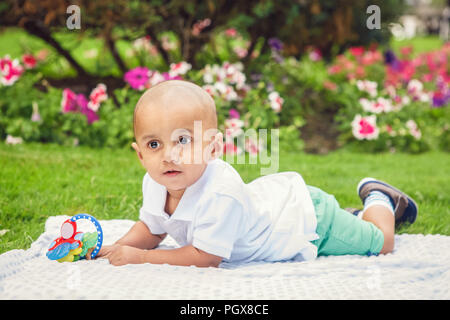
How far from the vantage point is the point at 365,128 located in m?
4.75

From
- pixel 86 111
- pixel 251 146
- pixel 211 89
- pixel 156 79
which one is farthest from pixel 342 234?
pixel 86 111

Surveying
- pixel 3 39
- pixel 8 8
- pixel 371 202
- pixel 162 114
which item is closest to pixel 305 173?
pixel 371 202

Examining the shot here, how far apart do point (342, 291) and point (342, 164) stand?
97.3 inches

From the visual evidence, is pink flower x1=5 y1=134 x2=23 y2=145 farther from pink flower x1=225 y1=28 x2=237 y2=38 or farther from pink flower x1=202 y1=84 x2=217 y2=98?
pink flower x1=225 y1=28 x2=237 y2=38

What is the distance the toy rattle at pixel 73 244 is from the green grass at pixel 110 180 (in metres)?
0.35

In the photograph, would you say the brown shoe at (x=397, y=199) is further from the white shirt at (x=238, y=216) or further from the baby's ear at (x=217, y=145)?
the baby's ear at (x=217, y=145)

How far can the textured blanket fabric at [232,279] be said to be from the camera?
1.78 m

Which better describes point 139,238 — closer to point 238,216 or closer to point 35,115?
point 238,216

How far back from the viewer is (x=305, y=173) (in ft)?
12.2

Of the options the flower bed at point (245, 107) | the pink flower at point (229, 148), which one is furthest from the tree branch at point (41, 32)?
the pink flower at point (229, 148)

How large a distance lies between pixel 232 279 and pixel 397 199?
1.11m

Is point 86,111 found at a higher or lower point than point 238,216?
higher

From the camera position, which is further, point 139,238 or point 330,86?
point 330,86
